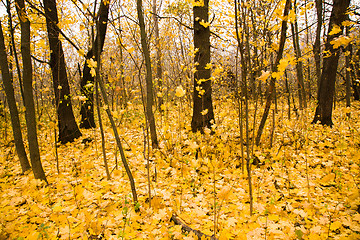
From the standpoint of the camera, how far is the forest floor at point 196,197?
1.65m

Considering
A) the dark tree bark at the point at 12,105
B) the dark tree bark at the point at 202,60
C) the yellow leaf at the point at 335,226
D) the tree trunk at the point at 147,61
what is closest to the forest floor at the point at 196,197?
the yellow leaf at the point at 335,226

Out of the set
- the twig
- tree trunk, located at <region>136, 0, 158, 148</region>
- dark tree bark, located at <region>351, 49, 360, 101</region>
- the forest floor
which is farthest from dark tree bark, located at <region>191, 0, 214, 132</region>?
dark tree bark, located at <region>351, 49, 360, 101</region>

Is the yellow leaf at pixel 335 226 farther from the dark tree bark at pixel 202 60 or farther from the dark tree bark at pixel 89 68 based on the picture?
the dark tree bark at pixel 89 68

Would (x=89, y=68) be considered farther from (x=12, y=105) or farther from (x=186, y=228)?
(x=186, y=228)

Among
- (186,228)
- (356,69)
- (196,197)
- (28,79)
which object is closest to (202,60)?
(196,197)

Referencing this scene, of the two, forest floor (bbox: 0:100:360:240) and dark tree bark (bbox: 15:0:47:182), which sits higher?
dark tree bark (bbox: 15:0:47:182)

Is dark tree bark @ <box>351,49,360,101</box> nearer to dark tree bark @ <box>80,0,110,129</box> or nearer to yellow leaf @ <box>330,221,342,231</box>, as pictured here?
yellow leaf @ <box>330,221,342,231</box>

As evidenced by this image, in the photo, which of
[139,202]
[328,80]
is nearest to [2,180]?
[139,202]

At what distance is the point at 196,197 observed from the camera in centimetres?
217

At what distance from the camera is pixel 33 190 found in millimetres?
2338

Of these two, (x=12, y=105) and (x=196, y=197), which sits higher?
(x=12, y=105)

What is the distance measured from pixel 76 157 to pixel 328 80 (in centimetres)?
567

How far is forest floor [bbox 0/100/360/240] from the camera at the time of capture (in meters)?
1.65

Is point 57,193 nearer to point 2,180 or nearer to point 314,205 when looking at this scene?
point 2,180
